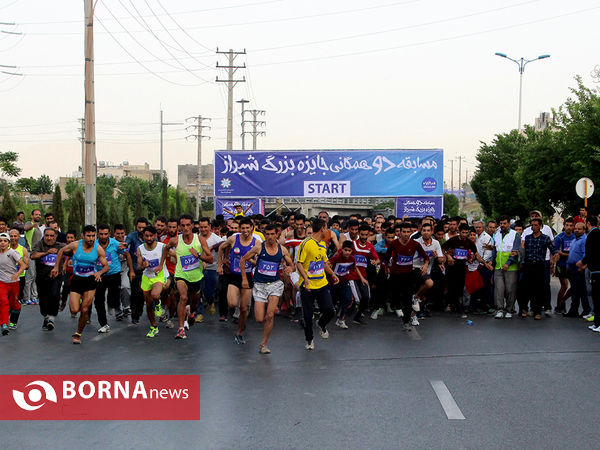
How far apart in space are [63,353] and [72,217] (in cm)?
3893

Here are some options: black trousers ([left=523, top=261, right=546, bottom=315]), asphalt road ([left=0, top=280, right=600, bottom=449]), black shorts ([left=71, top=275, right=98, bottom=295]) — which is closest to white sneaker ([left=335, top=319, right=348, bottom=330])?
asphalt road ([left=0, top=280, right=600, bottom=449])

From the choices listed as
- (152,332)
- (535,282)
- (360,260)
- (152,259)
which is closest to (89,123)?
(152,259)

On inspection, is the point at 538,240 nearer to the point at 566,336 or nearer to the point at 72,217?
the point at 566,336

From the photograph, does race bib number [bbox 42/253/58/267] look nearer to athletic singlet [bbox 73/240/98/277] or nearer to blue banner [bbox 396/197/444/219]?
athletic singlet [bbox 73/240/98/277]

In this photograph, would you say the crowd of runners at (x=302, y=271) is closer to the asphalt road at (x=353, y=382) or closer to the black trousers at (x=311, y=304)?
the black trousers at (x=311, y=304)

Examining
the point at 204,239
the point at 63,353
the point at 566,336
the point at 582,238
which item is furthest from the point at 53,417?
the point at 582,238

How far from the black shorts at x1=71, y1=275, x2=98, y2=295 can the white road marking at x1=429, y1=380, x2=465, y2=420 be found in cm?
547

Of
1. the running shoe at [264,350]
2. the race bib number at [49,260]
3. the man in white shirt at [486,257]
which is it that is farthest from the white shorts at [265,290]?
the man in white shirt at [486,257]

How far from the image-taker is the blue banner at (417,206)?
2500 cm

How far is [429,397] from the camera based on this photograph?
7129 mm

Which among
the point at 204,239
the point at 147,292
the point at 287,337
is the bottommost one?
the point at 287,337

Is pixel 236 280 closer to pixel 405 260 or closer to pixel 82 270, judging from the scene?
pixel 82 270

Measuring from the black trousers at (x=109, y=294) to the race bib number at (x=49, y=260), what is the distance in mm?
963

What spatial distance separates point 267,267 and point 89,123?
1163 centimetres
